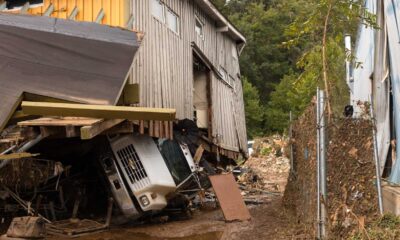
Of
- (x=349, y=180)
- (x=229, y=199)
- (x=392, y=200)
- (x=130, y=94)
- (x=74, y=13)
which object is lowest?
→ (x=229, y=199)

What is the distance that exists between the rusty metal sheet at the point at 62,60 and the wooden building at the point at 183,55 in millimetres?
916

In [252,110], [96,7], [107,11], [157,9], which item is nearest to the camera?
[107,11]

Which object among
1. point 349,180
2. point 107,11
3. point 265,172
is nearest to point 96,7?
point 107,11

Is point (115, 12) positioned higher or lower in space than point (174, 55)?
higher

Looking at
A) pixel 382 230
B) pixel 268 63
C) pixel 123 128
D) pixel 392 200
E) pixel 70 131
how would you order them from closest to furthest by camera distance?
pixel 382 230 < pixel 392 200 < pixel 70 131 < pixel 123 128 < pixel 268 63

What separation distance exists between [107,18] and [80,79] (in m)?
4.26

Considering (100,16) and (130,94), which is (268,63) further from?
(130,94)

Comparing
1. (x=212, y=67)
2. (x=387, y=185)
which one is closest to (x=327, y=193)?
(x=387, y=185)

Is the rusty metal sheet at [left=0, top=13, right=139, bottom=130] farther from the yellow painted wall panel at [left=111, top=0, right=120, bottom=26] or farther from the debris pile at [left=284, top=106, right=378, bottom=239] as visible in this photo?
the debris pile at [left=284, top=106, right=378, bottom=239]

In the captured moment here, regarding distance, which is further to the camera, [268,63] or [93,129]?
[268,63]

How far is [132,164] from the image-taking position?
10852mm

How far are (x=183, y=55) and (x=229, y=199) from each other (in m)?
5.57

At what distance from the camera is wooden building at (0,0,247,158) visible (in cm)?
1188

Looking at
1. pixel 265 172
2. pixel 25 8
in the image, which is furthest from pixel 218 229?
pixel 265 172
